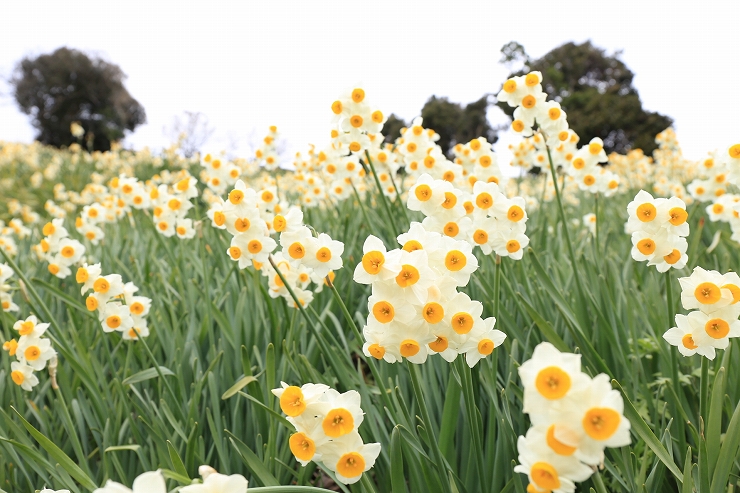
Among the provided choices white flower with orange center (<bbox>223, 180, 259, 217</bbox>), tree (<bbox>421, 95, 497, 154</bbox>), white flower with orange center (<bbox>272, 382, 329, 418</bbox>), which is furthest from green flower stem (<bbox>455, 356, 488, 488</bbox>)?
tree (<bbox>421, 95, 497, 154</bbox>)

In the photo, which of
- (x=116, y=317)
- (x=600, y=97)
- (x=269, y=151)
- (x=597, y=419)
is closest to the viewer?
(x=597, y=419)

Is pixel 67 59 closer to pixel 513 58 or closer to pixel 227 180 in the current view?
pixel 513 58

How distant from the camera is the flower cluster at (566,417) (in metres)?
0.61

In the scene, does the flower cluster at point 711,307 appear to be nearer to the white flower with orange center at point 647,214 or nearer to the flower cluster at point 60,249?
the white flower with orange center at point 647,214

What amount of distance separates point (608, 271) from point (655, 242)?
1176 mm

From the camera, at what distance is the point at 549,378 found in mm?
616

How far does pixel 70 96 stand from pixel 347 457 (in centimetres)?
3231

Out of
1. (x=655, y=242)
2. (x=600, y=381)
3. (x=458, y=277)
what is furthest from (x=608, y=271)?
(x=600, y=381)

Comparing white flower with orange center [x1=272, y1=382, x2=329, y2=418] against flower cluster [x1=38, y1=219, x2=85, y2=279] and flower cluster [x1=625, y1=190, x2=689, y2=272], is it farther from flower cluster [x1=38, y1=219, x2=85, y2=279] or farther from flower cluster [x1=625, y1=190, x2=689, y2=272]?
flower cluster [x1=38, y1=219, x2=85, y2=279]

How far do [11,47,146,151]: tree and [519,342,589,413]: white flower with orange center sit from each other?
3015 cm

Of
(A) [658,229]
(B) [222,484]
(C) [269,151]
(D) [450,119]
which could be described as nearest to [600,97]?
(D) [450,119]

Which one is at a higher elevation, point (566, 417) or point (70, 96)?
point (70, 96)

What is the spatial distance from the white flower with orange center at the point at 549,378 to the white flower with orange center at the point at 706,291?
668 millimetres

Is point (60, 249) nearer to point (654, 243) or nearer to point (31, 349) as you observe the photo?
point (31, 349)
